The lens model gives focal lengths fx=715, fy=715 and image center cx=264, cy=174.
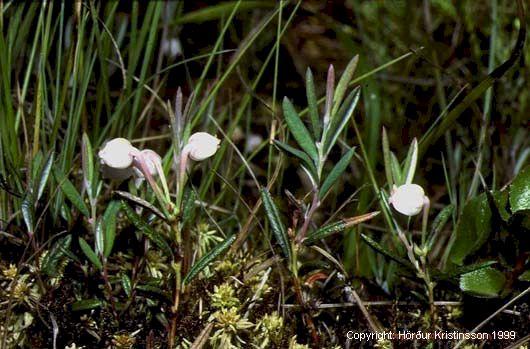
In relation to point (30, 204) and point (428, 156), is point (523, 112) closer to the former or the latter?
point (428, 156)

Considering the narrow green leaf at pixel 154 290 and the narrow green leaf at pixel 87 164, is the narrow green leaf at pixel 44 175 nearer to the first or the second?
the narrow green leaf at pixel 87 164

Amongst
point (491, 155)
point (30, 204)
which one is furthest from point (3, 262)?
point (491, 155)

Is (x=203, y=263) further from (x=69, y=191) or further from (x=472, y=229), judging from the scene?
(x=472, y=229)

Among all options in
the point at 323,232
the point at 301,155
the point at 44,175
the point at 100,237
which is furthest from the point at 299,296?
the point at 44,175

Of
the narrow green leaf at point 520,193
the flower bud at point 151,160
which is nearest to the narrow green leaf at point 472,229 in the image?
the narrow green leaf at point 520,193

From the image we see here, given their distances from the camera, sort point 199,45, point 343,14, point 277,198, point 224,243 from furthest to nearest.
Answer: point 343,14 < point 199,45 < point 277,198 < point 224,243

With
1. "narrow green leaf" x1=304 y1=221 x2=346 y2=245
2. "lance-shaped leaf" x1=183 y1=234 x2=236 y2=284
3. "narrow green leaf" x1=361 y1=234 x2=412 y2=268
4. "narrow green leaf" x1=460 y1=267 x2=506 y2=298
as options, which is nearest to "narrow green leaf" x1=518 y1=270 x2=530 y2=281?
"narrow green leaf" x1=460 y1=267 x2=506 y2=298
